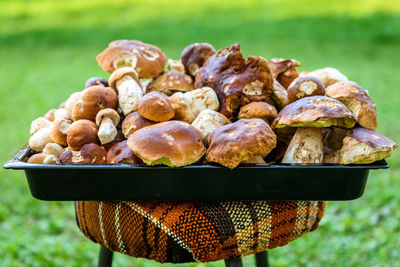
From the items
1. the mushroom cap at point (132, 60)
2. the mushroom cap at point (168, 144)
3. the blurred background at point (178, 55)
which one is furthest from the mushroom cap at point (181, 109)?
the blurred background at point (178, 55)

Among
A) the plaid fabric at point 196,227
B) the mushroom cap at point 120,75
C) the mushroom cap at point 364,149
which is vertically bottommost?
the plaid fabric at point 196,227

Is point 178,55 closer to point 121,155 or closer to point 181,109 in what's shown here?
point 181,109

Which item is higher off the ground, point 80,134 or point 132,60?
point 132,60

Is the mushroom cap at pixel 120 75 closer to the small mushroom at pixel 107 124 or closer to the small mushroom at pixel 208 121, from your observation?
the small mushroom at pixel 107 124

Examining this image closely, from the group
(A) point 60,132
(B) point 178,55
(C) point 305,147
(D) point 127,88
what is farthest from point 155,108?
(B) point 178,55

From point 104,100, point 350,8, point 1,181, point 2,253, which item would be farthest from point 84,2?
point 104,100

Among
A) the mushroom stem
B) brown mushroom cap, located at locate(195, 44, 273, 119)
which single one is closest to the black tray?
the mushroom stem
